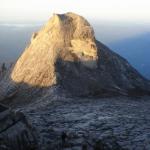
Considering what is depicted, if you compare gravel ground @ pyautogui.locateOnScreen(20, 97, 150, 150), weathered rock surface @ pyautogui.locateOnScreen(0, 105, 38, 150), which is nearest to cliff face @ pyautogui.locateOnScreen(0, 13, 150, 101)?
gravel ground @ pyautogui.locateOnScreen(20, 97, 150, 150)

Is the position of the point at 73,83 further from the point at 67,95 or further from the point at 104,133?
the point at 104,133

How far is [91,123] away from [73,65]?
15.7 m

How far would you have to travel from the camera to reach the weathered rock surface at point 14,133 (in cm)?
2394

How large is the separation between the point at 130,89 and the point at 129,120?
50.0 ft

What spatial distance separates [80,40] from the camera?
2012 inches

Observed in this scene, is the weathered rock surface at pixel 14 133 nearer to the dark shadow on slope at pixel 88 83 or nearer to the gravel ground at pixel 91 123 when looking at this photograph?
the gravel ground at pixel 91 123

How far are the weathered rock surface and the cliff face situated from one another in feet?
60.0

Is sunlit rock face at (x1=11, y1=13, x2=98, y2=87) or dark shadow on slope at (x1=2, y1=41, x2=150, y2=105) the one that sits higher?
sunlit rock face at (x1=11, y1=13, x2=98, y2=87)

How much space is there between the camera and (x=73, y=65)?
48.6 meters

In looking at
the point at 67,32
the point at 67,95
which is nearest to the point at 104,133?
the point at 67,95

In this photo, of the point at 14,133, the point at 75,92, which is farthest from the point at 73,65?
the point at 14,133

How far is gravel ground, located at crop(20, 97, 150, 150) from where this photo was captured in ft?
93.0

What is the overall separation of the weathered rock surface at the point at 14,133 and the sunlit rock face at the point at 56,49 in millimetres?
21075

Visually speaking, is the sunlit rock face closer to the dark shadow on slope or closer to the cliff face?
the cliff face
